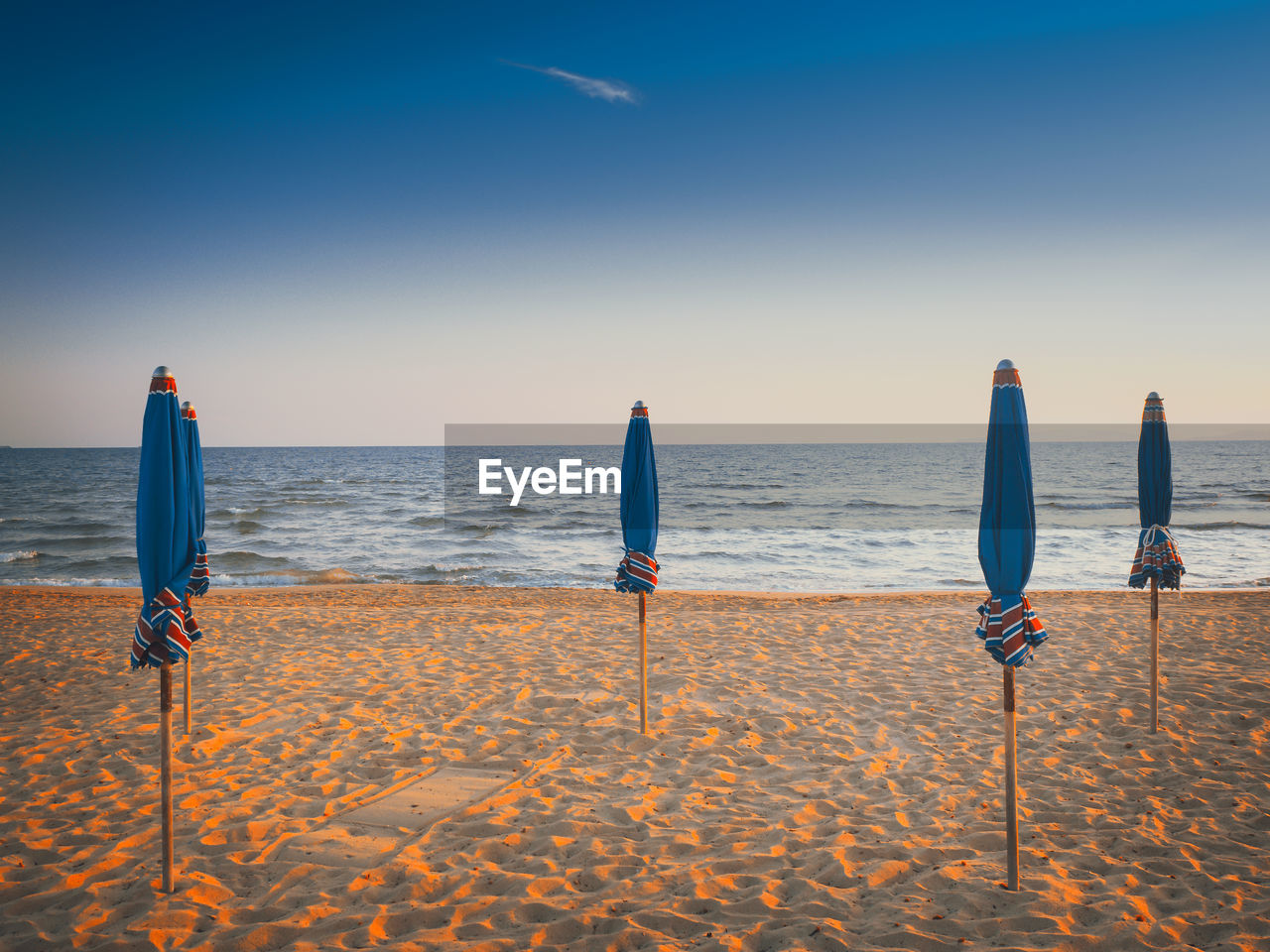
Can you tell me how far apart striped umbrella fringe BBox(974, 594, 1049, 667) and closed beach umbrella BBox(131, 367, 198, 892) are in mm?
4347

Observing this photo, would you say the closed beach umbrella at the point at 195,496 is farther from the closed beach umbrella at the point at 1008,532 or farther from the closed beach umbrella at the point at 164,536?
the closed beach umbrella at the point at 1008,532

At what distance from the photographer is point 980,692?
752 cm

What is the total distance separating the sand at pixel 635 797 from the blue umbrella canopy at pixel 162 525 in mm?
1498

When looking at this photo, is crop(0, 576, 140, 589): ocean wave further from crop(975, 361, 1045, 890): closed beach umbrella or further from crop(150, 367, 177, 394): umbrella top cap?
crop(975, 361, 1045, 890): closed beach umbrella

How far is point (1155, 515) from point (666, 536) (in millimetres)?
22074

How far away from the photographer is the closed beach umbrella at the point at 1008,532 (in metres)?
3.61

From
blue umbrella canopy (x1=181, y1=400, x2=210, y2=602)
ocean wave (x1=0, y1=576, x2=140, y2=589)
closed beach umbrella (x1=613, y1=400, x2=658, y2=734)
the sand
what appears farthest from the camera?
ocean wave (x1=0, y1=576, x2=140, y2=589)

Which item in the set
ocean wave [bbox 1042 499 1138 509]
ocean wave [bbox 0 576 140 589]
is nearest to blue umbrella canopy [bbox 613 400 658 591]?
ocean wave [bbox 0 576 140 589]

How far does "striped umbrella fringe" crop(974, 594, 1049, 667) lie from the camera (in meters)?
3.73

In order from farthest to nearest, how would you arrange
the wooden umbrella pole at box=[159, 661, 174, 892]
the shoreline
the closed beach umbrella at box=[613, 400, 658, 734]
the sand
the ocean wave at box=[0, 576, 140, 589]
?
the ocean wave at box=[0, 576, 140, 589] < the shoreline < the closed beach umbrella at box=[613, 400, 658, 734] < the wooden umbrella pole at box=[159, 661, 174, 892] < the sand

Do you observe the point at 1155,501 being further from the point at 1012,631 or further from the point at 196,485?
the point at 196,485

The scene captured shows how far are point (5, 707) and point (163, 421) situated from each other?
5.86m

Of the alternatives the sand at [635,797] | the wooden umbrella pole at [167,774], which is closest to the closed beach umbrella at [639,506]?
the sand at [635,797]

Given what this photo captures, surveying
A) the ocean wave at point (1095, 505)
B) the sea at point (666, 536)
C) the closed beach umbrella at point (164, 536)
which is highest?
the closed beach umbrella at point (164, 536)
